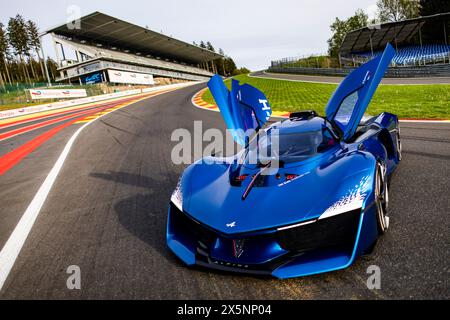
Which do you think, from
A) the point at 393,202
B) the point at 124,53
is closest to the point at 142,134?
the point at 393,202

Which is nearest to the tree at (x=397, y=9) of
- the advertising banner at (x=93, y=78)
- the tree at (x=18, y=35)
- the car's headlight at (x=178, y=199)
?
the advertising banner at (x=93, y=78)

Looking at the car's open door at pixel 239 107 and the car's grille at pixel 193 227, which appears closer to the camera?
the car's grille at pixel 193 227

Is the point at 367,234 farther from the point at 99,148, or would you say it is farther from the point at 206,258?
the point at 99,148

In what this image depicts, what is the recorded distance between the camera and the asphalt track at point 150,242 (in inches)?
95.7

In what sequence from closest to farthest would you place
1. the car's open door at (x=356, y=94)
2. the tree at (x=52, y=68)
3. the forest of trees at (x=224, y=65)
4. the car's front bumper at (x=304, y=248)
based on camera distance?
the car's front bumper at (x=304, y=248) → the car's open door at (x=356, y=94) → the tree at (x=52, y=68) → the forest of trees at (x=224, y=65)

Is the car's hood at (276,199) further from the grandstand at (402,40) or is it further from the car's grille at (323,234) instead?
the grandstand at (402,40)

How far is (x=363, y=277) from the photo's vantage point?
245 cm

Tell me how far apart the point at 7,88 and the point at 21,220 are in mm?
30647

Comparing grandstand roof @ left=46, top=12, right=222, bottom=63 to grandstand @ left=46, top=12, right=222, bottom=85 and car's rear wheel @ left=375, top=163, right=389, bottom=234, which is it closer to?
grandstand @ left=46, top=12, right=222, bottom=85

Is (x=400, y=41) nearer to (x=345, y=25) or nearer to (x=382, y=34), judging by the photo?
(x=382, y=34)

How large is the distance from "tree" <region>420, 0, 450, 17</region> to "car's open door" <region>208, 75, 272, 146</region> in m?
62.0

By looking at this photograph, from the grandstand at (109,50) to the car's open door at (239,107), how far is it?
53005 millimetres

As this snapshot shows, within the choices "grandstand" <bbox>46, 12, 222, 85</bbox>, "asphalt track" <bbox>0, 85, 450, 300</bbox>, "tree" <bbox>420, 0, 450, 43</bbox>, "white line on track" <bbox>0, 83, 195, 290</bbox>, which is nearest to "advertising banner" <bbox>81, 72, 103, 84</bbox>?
"grandstand" <bbox>46, 12, 222, 85</bbox>

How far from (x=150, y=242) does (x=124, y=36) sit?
7039 centimetres
